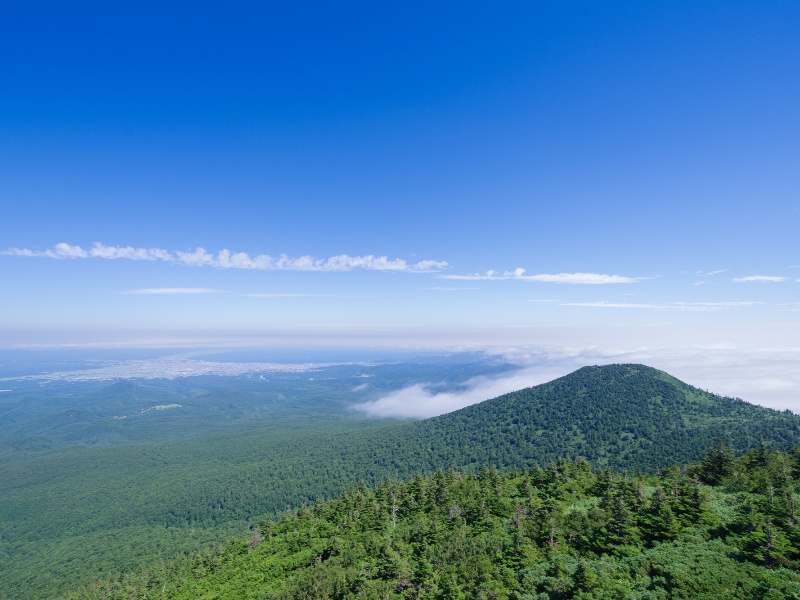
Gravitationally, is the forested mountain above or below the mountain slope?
above

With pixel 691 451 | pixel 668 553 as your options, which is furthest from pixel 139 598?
pixel 691 451

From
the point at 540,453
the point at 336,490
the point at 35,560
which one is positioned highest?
the point at 540,453

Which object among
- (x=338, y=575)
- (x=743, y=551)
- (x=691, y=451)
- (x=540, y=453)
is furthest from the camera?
(x=540, y=453)

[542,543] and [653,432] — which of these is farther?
[653,432]

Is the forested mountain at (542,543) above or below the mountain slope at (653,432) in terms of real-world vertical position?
above

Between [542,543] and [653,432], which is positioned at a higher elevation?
[542,543]

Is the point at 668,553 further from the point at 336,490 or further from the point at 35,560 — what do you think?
the point at 35,560

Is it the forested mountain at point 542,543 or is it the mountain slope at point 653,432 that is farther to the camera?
the mountain slope at point 653,432

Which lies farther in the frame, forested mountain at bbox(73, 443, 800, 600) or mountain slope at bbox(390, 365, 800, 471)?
mountain slope at bbox(390, 365, 800, 471)
